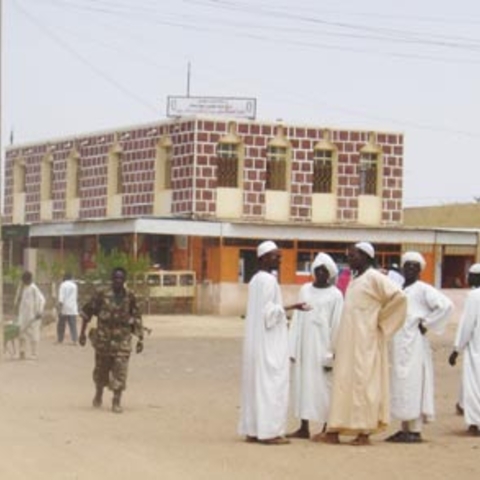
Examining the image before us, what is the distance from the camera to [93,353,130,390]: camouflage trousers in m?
15.6

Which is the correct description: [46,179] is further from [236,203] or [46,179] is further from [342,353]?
[342,353]

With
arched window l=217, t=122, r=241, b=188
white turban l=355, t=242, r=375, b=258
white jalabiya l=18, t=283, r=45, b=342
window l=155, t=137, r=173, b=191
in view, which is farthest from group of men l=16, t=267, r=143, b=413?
window l=155, t=137, r=173, b=191

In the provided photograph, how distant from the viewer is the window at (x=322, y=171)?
153 ft

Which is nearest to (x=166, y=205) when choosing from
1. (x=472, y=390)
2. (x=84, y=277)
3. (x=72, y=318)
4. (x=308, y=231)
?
(x=308, y=231)

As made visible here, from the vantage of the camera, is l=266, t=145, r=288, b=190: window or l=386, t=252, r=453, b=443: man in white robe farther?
l=266, t=145, r=288, b=190: window

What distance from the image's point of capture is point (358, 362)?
39.7 ft

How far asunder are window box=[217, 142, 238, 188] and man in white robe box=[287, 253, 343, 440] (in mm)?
32046

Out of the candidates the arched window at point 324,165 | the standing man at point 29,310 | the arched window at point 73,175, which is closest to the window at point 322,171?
the arched window at point 324,165

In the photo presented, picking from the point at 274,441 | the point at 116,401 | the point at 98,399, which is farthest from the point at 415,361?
the point at 98,399

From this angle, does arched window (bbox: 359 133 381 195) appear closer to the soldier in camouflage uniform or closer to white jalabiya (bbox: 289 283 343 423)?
the soldier in camouflage uniform

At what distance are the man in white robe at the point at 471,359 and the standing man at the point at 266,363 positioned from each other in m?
2.03

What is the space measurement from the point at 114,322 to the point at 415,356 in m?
4.21

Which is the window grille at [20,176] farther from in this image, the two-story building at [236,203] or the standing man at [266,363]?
the standing man at [266,363]

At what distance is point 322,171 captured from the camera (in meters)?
47.0
